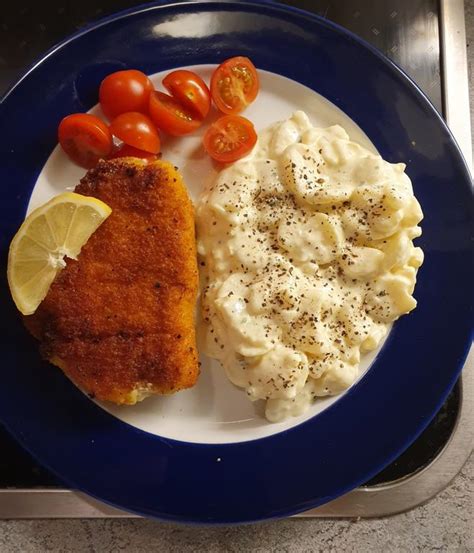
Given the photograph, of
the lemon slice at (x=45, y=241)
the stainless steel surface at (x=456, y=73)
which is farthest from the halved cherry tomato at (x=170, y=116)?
the stainless steel surface at (x=456, y=73)

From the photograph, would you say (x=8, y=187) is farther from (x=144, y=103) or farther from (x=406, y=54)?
(x=406, y=54)

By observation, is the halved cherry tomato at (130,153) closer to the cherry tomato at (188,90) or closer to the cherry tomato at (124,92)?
the cherry tomato at (124,92)

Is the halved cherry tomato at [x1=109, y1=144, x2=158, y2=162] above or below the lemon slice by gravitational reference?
above

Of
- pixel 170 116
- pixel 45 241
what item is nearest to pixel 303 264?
pixel 170 116

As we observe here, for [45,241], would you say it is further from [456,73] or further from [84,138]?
[456,73]

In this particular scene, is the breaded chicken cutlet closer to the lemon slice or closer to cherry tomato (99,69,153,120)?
the lemon slice

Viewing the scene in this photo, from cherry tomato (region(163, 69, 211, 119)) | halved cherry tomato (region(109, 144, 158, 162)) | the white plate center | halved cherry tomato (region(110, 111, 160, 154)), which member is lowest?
the white plate center

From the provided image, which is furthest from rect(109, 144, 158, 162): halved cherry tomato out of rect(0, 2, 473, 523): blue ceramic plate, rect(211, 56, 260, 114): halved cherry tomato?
rect(211, 56, 260, 114): halved cherry tomato
